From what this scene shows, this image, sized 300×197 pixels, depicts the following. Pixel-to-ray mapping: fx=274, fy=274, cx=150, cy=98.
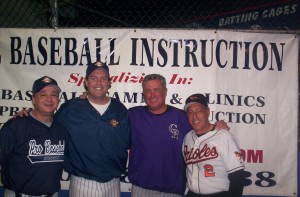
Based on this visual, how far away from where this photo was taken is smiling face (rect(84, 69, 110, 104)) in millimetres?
2773

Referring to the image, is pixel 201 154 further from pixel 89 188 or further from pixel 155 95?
pixel 89 188

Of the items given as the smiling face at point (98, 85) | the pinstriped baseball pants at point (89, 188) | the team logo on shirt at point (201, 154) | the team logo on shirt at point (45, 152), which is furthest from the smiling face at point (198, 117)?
the team logo on shirt at point (45, 152)

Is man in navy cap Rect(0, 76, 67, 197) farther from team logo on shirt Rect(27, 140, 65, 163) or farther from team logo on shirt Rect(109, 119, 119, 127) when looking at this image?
team logo on shirt Rect(109, 119, 119, 127)

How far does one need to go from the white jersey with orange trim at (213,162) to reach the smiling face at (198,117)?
0.07 metres

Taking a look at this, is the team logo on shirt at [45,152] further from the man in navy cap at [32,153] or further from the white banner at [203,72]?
the white banner at [203,72]

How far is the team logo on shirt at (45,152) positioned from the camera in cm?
245

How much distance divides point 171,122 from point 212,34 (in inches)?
49.3

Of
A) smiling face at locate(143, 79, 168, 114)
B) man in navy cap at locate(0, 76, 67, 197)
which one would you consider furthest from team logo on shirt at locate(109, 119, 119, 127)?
man in navy cap at locate(0, 76, 67, 197)

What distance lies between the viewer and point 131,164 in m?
2.82

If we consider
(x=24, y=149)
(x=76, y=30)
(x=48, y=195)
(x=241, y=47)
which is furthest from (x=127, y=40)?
(x=48, y=195)

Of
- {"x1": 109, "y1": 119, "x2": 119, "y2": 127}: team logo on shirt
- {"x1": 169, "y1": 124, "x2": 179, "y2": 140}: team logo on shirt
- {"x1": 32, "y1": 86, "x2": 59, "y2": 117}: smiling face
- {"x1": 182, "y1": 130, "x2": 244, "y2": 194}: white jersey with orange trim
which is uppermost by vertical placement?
{"x1": 32, "y1": 86, "x2": 59, "y2": 117}: smiling face

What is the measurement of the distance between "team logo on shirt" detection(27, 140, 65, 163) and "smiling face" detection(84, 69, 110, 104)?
0.56m

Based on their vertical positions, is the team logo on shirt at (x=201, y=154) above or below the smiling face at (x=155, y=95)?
below

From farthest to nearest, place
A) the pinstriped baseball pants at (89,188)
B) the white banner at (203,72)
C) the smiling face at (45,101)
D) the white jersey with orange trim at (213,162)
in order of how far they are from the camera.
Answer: the white banner at (203,72), the pinstriped baseball pants at (89,188), the smiling face at (45,101), the white jersey with orange trim at (213,162)
